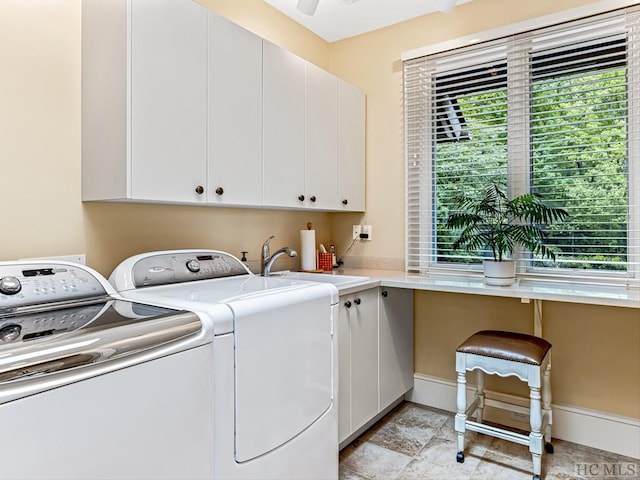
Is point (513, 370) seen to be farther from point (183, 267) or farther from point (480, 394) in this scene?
point (183, 267)

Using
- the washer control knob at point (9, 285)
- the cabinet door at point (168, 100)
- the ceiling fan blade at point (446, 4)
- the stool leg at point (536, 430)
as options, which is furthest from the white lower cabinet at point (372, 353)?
the ceiling fan blade at point (446, 4)

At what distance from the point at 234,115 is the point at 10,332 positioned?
1288mm

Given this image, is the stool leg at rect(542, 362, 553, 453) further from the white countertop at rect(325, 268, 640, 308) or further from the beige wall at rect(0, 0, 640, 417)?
the white countertop at rect(325, 268, 640, 308)

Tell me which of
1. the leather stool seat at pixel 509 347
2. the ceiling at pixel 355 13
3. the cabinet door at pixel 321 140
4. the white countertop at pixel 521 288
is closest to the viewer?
the white countertop at pixel 521 288

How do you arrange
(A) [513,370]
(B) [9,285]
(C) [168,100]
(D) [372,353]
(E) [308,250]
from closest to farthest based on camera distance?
(B) [9,285] → (C) [168,100] → (A) [513,370] → (D) [372,353] → (E) [308,250]

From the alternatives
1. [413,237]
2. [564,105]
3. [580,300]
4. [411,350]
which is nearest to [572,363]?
[580,300]

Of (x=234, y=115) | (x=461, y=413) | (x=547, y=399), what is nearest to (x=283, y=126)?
(x=234, y=115)

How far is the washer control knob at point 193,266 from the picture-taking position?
195 cm

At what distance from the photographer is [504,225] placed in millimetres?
2287

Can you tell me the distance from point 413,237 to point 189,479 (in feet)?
6.70

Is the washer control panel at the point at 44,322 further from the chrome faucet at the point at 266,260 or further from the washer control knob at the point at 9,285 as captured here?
the chrome faucet at the point at 266,260

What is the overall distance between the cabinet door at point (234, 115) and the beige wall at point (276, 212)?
0.33 meters

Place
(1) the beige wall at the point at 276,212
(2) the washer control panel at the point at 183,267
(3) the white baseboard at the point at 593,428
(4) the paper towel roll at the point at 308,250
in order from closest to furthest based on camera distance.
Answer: (1) the beige wall at the point at 276,212, (2) the washer control panel at the point at 183,267, (3) the white baseboard at the point at 593,428, (4) the paper towel roll at the point at 308,250

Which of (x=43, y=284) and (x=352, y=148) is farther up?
(x=352, y=148)
